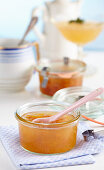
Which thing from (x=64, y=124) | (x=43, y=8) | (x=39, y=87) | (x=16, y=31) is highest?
(x=43, y=8)

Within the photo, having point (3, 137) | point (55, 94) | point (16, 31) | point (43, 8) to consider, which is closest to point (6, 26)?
point (16, 31)

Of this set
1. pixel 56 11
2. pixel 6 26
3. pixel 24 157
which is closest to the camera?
pixel 24 157

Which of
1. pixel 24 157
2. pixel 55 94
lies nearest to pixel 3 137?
pixel 24 157

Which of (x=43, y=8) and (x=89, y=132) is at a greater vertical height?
(x=43, y=8)

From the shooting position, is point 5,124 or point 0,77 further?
point 0,77

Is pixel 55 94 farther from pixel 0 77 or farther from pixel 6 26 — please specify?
pixel 6 26

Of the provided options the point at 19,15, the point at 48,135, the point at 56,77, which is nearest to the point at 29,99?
the point at 56,77

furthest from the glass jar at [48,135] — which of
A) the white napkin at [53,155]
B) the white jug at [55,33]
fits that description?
the white jug at [55,33]

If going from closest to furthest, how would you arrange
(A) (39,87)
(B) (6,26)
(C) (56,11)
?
(A) (39,87), (C) (56,11), (B) (6,26)
